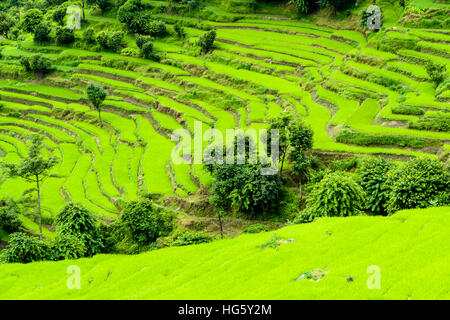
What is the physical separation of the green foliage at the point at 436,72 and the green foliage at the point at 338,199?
933 inches

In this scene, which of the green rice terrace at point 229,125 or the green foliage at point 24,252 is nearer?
the green rice terrace at point 229,125

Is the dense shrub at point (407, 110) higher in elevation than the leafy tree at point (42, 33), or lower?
lower

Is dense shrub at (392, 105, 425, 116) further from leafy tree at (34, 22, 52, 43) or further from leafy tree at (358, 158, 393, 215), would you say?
leafy tree at (34, 22, 52, 43)

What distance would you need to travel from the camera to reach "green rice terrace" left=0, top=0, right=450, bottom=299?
25234mm

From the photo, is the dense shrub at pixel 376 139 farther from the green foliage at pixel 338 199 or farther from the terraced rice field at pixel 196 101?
the green foliage at pixel 338 199

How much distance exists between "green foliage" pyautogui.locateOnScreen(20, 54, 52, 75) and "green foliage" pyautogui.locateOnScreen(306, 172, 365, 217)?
6084cm

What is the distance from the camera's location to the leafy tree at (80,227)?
3812cm

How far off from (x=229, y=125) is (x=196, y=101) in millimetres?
10906

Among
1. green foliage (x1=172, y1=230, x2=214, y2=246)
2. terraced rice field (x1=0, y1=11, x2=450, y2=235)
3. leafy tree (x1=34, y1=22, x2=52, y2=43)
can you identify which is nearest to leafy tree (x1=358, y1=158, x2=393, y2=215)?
terraced rice field (x1=0, y1=11, x2=450, y2=235)

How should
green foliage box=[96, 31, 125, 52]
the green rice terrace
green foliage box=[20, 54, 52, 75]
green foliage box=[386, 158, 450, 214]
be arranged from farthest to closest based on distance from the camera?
green foliage box=[96, 31, 125, 52] < green foliage box=[20, 54, 52, 75] < green foliage box=[386, 158, 450, 214] < the green rice terrace

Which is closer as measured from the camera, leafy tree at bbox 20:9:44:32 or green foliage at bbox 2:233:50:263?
green foliage at bbox 2:233:50:263

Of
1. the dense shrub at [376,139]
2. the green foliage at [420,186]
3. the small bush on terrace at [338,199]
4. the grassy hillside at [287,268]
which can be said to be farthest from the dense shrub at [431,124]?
the grassy hillside at [287,268]

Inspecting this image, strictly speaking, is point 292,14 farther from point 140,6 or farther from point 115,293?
point 115,293
